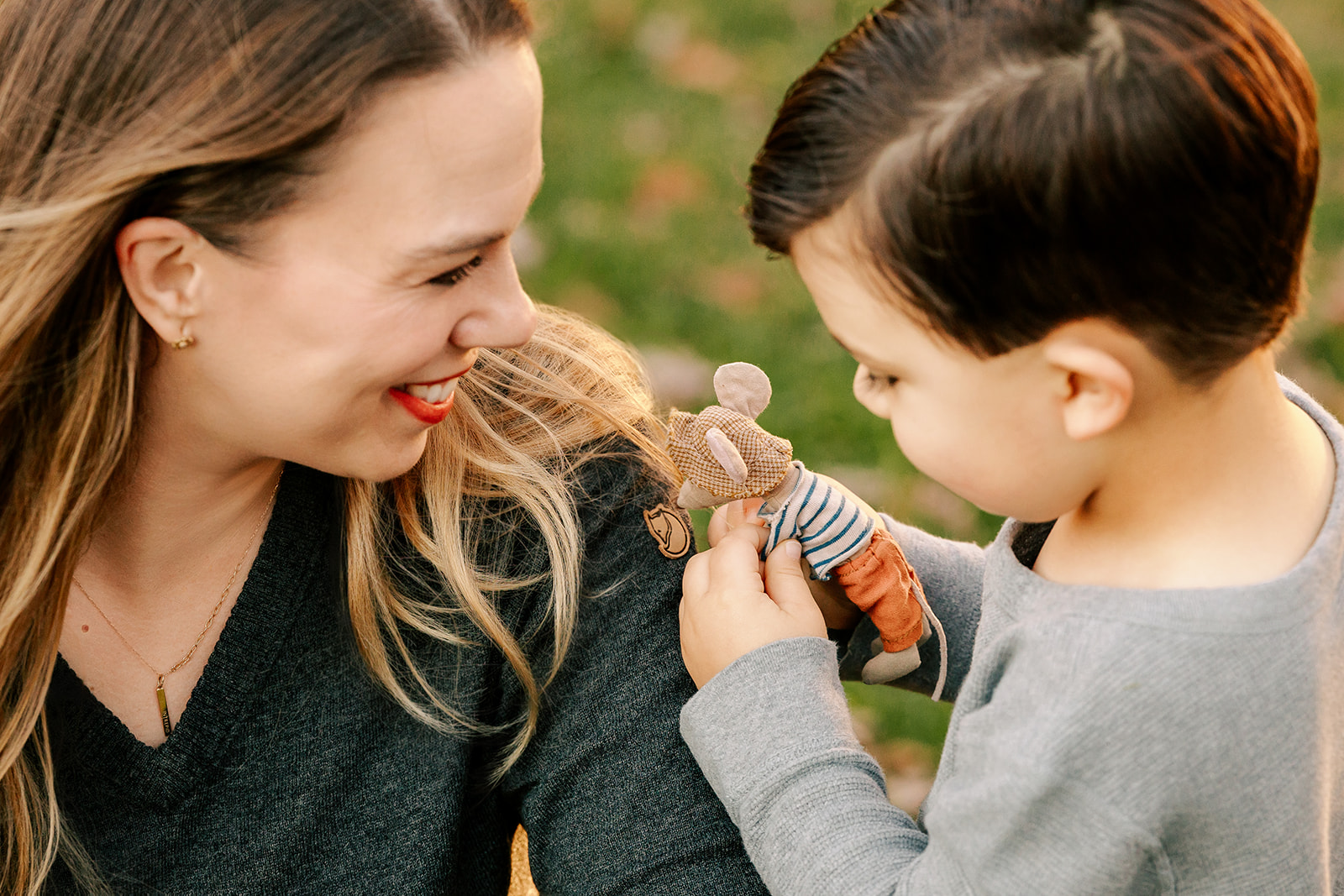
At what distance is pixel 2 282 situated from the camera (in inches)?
51.6

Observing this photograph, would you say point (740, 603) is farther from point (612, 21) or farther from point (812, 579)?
point (612, 21)

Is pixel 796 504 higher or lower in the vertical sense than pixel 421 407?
lower

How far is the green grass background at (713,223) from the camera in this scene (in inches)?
117

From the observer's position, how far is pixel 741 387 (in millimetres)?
1527

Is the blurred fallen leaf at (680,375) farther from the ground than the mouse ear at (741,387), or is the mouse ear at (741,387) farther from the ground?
the mouse ear at (741,387)

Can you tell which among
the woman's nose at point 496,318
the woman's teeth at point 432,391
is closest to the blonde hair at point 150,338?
the woman's teeth at point 432,391

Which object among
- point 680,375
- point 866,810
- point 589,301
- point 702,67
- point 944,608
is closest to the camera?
point 866,810

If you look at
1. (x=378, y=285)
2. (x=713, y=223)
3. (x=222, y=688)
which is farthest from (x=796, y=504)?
(x=713, y=223)

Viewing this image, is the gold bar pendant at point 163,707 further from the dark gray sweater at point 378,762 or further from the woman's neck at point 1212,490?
the woman's neck at point 1212,490

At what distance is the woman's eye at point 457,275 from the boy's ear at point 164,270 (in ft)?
0.81

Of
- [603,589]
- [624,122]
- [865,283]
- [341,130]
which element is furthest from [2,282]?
[624,122]

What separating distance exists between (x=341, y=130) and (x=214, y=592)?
0.67 metres

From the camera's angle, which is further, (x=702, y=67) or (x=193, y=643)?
(x=702, y=67)

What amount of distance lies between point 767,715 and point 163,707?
2.49ft
